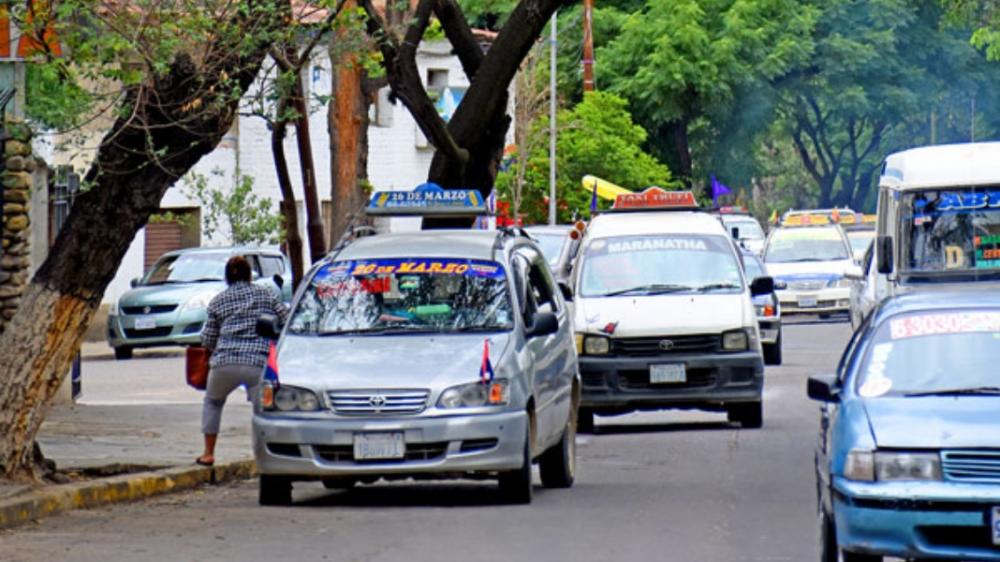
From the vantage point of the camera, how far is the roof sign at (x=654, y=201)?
24.3m

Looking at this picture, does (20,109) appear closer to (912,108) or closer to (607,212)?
(607,212)

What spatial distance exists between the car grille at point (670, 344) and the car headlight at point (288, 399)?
628 cm

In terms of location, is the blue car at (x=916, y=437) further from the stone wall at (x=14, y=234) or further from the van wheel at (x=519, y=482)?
the stone wall at (x=14, y=234)

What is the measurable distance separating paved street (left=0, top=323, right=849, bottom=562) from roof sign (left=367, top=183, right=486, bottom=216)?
2429 mm

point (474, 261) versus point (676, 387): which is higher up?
point (474, 261)

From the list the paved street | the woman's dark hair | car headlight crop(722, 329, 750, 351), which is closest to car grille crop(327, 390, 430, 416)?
the paved street

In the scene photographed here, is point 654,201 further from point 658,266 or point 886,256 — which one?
point 886,256

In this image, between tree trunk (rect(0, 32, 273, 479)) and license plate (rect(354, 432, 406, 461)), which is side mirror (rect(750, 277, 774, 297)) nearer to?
tree trunk (rect(0, 32, 273, 479))

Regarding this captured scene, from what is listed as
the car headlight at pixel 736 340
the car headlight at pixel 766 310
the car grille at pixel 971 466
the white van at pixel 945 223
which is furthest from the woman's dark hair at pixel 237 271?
the car headlight at pixel 766 310

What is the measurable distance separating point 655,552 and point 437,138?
34.1 feet

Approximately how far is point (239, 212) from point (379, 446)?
28.8m

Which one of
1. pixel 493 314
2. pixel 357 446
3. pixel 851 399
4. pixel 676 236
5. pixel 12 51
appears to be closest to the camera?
pixel 851 399

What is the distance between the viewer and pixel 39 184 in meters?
21.9

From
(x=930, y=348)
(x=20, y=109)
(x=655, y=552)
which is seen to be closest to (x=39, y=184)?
(x=20, y=109)
